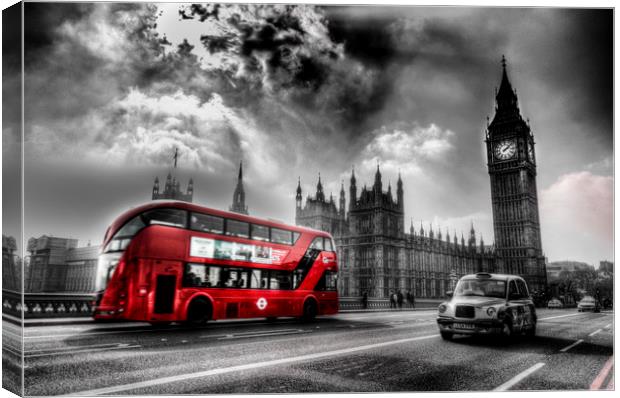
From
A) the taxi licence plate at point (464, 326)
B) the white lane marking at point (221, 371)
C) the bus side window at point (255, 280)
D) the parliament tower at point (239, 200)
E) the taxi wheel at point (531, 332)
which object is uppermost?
the parliament tower at point (239, 200)

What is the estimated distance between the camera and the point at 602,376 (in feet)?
19.9

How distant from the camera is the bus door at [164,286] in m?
7.57

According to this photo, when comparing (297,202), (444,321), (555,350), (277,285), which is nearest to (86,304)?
(277,285)

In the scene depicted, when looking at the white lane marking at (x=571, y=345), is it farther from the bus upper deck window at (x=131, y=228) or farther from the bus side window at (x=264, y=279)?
the bus upper deck window at (x=131, y=228)

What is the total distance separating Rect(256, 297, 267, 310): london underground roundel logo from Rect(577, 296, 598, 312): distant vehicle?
22.4 ft

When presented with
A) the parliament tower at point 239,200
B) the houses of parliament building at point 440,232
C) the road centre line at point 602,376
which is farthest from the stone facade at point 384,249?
the road centre line at point 602,376

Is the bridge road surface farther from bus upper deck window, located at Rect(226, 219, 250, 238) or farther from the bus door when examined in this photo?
bus upper deck window, located at Rect(226, 219, 250, 238)

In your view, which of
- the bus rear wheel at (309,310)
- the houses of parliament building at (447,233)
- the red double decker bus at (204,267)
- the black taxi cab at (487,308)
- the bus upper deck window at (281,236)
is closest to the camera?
the black taxi cab at (487,308)

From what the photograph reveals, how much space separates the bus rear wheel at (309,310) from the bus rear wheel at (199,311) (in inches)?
108

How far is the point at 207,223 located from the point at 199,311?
186 centimetres

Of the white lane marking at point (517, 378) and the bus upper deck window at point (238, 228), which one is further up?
the bus upper deck window at point (238, 228)

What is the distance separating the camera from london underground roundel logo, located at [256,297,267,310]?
9.16 metres

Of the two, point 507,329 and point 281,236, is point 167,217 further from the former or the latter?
point 507,329

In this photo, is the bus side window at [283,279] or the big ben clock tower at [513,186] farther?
the bus side window at [283,279]
